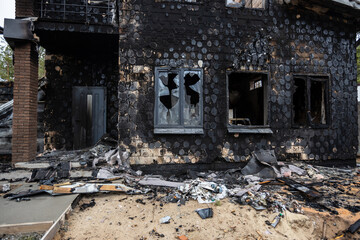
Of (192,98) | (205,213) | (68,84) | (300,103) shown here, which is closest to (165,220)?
(205,213)

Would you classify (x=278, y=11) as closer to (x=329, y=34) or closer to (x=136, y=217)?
(x=329, y=34)

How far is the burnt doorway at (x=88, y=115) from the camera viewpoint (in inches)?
306

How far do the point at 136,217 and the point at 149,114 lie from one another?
8.99 feet

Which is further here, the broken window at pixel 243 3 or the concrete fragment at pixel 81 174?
the broken window at pixel 243 3

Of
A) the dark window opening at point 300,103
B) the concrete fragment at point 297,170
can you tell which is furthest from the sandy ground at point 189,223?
the dark window opening at point 300,103

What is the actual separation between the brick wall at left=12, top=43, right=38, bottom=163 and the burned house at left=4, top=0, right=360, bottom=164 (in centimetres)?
3

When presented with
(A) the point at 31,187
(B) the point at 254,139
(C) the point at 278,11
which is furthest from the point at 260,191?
(C) the point at 278,11

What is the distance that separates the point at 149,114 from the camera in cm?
544

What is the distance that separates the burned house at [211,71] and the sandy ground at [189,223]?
1927mm

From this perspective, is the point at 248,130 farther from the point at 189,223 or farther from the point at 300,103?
the point at 189,223

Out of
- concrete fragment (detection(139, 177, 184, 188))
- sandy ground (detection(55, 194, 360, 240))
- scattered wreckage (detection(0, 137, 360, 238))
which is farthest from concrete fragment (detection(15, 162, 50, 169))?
concrete fragment (detection(139, 177, 184, 188))

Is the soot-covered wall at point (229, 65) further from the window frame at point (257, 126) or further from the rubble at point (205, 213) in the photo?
the rubble at point (205, 213)

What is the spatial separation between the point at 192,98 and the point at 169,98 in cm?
66

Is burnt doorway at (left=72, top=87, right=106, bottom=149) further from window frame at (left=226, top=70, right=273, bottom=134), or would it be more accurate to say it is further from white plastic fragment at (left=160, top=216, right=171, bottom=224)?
white plastic fragment at (left=160, top=216, right=171, bottom=224)
